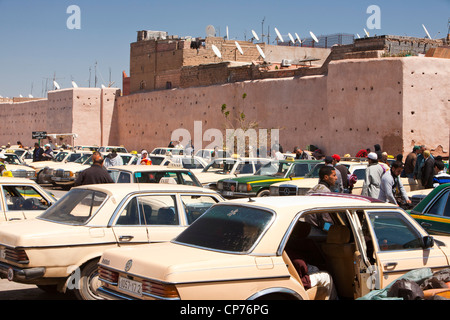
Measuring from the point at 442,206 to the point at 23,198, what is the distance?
19.6 ft

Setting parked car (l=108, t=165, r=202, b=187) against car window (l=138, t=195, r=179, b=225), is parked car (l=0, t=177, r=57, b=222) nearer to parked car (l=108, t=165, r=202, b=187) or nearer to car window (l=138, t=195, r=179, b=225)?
car window (l=138, t=195, r=179, b=225)

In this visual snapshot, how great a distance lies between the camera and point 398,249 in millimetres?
6297

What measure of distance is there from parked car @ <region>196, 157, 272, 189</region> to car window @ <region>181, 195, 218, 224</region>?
9724 millimetres

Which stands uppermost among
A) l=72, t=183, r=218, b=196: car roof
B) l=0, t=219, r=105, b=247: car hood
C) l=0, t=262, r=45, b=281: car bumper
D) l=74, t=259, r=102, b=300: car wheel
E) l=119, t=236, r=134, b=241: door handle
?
l=72, t=183, r=218, b=196: car roof

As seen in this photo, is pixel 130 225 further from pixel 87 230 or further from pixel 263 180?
pixel 263 180

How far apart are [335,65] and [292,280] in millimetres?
25586

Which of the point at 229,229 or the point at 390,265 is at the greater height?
the point at 229,229

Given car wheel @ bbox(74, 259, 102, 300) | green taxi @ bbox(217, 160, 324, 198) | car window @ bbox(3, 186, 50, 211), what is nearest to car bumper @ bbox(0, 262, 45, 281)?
car wheel @ bbox(74, 259, 102, 300)

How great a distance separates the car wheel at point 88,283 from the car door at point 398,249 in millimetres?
2976

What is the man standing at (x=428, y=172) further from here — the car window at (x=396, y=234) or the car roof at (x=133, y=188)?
the car window at (x=396, y=234)

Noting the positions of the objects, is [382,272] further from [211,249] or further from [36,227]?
[36,227]

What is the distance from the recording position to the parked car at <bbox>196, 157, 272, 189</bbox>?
61.1 ft

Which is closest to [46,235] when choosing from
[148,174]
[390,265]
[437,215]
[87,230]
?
[87,230]

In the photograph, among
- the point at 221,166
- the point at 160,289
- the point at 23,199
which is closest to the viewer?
the point at 160,289
